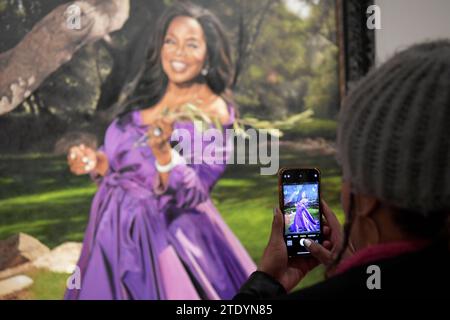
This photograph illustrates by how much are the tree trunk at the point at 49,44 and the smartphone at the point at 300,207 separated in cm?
110

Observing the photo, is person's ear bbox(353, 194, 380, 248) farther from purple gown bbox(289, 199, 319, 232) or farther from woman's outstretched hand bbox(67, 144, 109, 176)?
woman's outstretched hand bbox(67, 144, 109, 176)

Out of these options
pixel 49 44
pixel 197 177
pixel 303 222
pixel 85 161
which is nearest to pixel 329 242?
pixel 303 222

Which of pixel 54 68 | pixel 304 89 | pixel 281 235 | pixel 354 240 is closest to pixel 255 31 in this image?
pixel 304 89

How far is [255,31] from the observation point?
6.52 feet

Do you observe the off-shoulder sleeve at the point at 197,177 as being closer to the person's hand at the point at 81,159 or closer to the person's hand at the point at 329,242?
the person's hand at the point at 81,159

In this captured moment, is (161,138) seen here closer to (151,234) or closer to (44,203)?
(151,234)

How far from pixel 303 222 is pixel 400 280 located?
15.2 inches

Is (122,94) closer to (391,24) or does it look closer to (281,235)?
(391,24)

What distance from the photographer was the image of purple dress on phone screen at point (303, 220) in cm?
93

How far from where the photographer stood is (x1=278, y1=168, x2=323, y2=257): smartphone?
89cm

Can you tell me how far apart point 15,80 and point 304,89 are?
100 centimetres

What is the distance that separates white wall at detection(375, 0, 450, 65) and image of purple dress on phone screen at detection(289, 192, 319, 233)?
1213mm

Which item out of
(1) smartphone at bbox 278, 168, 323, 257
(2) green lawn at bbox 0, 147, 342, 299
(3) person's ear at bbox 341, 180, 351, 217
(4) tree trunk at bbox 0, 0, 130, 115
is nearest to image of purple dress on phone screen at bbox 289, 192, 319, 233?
(1) smartphone at bbox 278, 168, 323, 257
